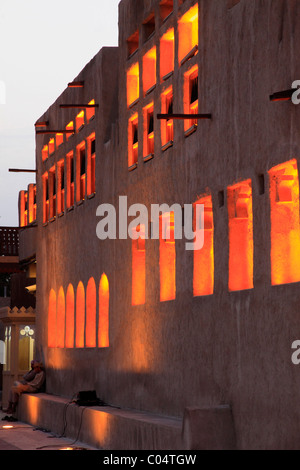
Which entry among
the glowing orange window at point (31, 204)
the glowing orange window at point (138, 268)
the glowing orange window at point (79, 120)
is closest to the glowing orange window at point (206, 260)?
the glowing orange window at point (138, 268)

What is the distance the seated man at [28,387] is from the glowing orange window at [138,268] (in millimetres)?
7956

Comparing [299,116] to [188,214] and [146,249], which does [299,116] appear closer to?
[188,214]

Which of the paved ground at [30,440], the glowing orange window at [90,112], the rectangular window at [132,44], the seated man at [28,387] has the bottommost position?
the paved ground at [30,440]

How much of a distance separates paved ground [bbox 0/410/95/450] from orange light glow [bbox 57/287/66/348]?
2300 millimetres

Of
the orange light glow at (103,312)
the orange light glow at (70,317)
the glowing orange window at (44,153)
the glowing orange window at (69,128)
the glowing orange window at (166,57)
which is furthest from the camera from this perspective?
the glowing orange window at (44,153)

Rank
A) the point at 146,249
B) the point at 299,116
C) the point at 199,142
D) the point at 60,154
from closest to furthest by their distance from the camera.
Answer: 1. the point at 299,116
2. the point at 199,142
3. the point at 146,249
4. the point at 60,154

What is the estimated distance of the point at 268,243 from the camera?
13164 millimetres

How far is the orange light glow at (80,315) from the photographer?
23.9 metres

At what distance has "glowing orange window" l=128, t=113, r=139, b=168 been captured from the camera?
19688mm

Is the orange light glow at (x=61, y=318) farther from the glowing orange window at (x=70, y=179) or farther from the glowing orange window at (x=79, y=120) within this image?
the glowing orange window at (x=79, y=120)

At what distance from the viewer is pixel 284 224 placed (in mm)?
13055

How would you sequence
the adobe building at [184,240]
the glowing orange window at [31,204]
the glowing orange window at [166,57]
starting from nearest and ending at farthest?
1. the adobe building at [184,240]
2. the glowing orange window at [166,57]
3. the glowing orange window at [31,204]

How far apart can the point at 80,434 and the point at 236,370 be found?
7279 millimetres
